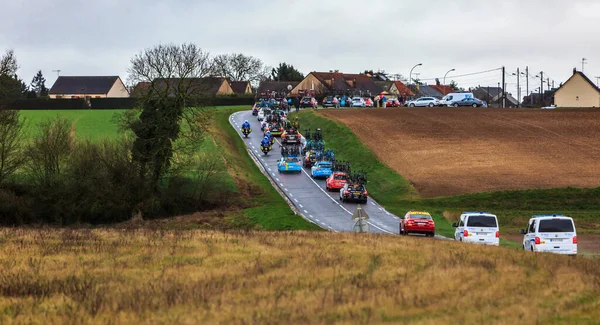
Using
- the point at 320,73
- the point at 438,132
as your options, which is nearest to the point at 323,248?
the point at 438,132

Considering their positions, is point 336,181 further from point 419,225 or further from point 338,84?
point 338,84

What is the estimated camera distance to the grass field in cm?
5375

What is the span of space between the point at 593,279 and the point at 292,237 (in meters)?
13.9

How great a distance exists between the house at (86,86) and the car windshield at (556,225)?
157597mm

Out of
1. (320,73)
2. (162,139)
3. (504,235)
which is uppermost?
(320,73)

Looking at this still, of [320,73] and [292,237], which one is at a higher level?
[320,73]

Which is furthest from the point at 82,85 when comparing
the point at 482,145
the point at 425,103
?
the point at 482,145

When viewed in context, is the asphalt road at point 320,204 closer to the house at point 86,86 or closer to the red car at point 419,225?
the red car at point 419,225

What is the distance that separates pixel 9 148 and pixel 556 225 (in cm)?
4238

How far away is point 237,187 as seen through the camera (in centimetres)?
6725

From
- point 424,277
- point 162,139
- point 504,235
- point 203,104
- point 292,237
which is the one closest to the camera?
point 424,277

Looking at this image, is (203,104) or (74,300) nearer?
(74,300)

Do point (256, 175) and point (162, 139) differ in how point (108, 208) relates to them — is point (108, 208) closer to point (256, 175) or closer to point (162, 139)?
point (162, 139)

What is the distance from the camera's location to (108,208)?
6141cm
